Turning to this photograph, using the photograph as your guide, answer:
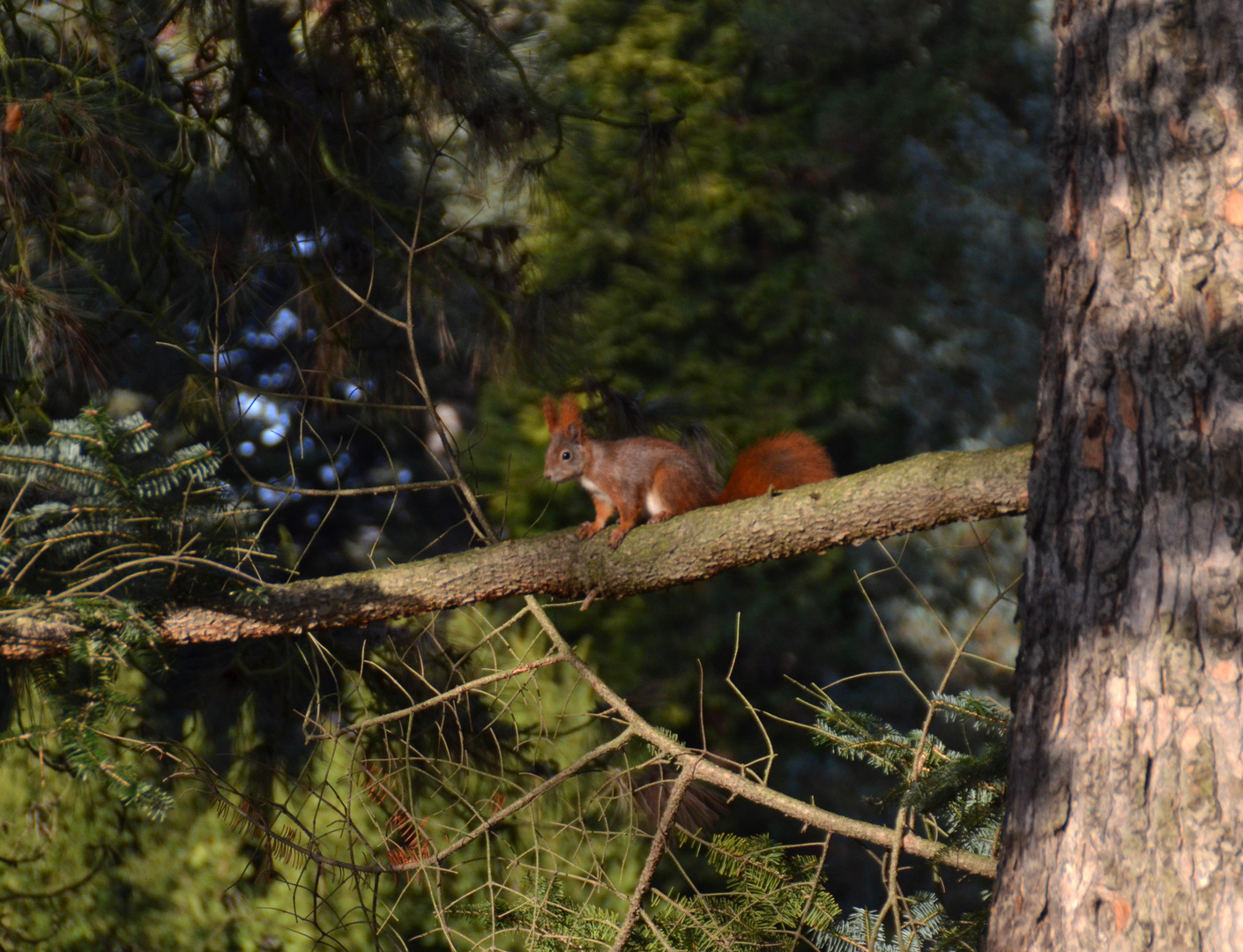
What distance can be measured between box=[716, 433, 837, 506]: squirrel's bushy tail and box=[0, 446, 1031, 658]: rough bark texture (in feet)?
0.90

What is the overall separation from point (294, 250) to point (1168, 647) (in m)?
2.08

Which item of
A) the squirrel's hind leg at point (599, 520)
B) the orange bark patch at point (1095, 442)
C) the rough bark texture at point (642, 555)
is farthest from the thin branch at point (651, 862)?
the orange bark patch at point (1095, 442)

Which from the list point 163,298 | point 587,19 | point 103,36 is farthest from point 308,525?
point 587,19

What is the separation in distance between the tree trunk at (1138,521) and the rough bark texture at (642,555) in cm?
39

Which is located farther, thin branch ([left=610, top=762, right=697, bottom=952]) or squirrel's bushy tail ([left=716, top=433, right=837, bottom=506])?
squirrel's bushy tail ([left=716, top=433, right=837, bottom=506])

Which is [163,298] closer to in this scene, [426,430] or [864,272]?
[426,430]

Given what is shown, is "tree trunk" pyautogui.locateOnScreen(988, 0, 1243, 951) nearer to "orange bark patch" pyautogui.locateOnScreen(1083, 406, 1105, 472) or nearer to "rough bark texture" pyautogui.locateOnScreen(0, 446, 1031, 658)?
"orange bark patch" pyautogui.locateOnScreen(1083, 406, 1105, 472)

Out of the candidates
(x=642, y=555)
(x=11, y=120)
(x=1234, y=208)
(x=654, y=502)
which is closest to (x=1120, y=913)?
(x=1234, y=208)

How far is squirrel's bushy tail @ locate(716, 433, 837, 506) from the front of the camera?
6.25ft

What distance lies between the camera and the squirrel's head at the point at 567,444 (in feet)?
7.25

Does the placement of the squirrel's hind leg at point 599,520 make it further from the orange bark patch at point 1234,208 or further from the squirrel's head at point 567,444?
the orange bark patch at point 1234,208

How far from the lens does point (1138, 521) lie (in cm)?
93

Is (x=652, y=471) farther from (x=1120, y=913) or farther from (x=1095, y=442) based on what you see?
(x=1120, y=913)

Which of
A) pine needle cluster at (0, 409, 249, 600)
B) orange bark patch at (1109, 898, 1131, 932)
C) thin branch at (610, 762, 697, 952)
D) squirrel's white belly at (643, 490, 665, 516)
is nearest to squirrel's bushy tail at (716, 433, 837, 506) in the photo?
squirrel's white belly at (643, 490, 665, 516)
